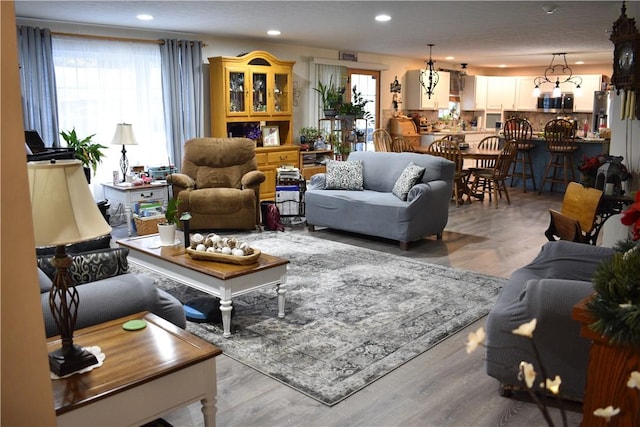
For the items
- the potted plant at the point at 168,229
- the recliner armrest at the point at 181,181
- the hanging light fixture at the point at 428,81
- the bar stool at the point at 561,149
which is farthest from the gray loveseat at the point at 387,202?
the hanging light fixture at the point at 428,81

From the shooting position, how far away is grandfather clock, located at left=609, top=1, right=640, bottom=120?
4.27 metres

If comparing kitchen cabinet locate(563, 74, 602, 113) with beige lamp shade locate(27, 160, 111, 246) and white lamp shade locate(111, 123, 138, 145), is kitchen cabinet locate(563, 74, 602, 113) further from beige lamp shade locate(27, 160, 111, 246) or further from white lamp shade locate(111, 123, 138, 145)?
beige lamp shade locate(27, 160, 111, 246)

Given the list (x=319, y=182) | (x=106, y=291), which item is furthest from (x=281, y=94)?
(x=106, y=291)

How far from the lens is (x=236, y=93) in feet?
24.5

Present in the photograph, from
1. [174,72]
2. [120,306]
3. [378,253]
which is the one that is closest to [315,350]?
[120,306]

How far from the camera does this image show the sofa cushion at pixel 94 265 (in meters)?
2.56

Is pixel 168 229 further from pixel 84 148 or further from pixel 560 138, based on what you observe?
pixel 560 138

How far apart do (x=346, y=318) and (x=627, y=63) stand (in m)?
2.94

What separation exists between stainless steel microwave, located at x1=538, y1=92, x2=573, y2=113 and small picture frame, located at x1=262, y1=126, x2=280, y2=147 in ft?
23.4

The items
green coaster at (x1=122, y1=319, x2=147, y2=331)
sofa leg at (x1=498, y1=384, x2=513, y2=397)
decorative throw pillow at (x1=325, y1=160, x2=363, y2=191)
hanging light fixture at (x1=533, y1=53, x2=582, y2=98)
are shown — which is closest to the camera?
green coaster at (x1=122, y1=319, x2=147, y2=331)

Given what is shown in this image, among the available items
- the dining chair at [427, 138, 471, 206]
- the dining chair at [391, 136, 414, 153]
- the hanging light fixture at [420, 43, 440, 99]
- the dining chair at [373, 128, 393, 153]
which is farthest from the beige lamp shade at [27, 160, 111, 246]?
the hanging light fixture at [420, 43, 440, 99]

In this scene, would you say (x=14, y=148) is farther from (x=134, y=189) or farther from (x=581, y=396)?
(x=134, y=189)

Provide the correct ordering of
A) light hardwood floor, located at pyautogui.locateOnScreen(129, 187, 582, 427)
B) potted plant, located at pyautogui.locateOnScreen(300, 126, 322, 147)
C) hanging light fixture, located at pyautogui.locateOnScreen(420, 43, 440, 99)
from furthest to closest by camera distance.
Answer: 1. hanging light fixture, located at pyautogui.locateOnScreen(420, 43, 440, 99)
2. potted plant, located at pyautogui.locateOnScreen(300, 126, 322, 147)
3. light hardwood floor, located at pyautogui.locateOnScreen(129, 187, 582, 427)

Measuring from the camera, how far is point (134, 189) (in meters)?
6.00
